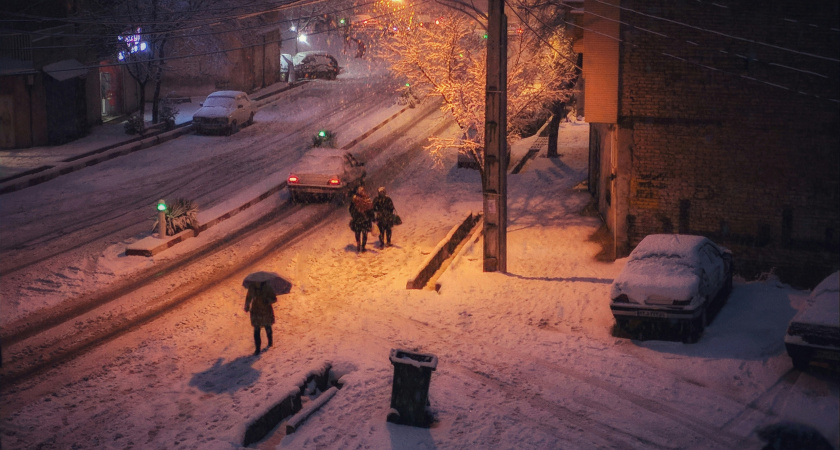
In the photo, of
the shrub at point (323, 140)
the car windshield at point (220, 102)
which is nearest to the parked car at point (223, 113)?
the car windshield at point (220, 102)

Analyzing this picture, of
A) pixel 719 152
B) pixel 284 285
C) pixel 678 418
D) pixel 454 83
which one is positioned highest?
pixel 454 83

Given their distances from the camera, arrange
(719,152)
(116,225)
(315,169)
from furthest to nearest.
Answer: (315,169) → (116,225) → (719,152)

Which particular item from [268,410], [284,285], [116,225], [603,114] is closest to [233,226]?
[116,225]

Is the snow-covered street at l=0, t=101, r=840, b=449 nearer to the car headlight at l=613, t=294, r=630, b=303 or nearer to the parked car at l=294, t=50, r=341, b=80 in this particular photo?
the car headlight at l=613, t=294, r=630, b=303

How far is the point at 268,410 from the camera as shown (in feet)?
32.4

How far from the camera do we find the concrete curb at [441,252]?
16547 millimetres

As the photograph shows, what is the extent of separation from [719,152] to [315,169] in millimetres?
11971

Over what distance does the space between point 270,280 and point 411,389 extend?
13.6 ft

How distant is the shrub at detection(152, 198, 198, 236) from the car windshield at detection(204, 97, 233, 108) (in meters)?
15.8

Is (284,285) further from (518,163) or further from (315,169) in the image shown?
(518,163)

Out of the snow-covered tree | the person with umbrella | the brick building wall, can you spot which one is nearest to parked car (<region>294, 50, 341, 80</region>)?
→ the snow-covered tree

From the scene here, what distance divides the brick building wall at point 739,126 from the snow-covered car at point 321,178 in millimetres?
9329

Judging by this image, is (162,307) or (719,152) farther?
(719,152)

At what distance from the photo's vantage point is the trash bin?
375 inches
